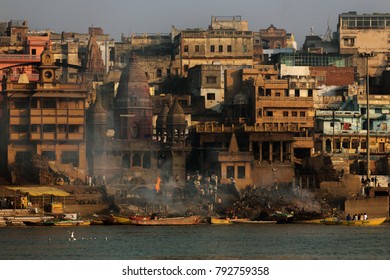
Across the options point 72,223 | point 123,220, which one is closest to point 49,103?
point 123,220

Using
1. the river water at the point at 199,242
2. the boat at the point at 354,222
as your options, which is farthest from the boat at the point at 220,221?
the boat at the point at 354,222

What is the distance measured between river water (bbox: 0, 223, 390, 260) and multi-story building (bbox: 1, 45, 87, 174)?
523 inches

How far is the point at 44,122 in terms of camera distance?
351 feet

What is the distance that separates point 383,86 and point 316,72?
5562 millimetres

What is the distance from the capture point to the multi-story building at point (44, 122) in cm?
10662

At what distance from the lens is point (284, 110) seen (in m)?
116

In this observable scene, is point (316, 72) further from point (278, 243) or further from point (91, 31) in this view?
point (278, 243)

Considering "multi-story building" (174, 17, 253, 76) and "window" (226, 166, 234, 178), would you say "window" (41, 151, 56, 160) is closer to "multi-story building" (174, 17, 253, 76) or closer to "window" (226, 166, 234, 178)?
"window" (226, 166, 234, 178)

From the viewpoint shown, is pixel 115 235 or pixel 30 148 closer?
pixel 115 235

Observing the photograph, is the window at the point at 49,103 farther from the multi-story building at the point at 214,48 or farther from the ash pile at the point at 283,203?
the multi-story building at the point at 214,48

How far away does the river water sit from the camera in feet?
247

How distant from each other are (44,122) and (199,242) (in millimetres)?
26589

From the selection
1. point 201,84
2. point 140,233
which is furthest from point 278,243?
point 201,84

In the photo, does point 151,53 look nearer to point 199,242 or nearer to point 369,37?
point 369,37
